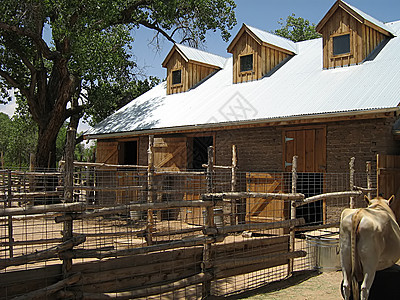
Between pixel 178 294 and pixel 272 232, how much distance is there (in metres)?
6.06

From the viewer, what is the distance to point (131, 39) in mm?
22266

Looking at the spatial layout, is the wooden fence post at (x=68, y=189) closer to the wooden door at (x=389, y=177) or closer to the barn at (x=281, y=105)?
the barn at (x=281, y=105)

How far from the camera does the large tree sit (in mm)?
17000

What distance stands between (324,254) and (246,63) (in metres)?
9.83

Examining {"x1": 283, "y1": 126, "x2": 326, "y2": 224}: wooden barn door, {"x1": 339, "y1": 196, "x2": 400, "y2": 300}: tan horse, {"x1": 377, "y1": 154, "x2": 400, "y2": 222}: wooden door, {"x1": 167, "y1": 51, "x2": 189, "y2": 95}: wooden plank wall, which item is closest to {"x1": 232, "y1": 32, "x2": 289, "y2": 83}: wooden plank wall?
{"x1": 167, "y1": 51, "x2": 189, "y2": 95}: wooden plank wall

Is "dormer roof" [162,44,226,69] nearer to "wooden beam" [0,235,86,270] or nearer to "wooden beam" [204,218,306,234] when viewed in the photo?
"wooden beam" [204,218,306,234]

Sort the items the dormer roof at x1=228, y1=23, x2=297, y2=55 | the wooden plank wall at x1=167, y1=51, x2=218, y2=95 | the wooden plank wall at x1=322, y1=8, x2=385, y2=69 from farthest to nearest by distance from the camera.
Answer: the wooden plank wall at x1=167, y1=51, x2=218, y2=95 → the dormer roof at x1=228, y1=23, x2=297, y2=55 → the wooden plank wall at x1=322, y1=8, x2=385, y2=69

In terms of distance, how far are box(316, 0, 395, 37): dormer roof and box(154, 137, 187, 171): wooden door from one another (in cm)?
628

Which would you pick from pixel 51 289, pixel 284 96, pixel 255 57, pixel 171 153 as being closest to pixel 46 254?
pixel 51 289

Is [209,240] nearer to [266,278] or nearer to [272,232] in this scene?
[266,278]

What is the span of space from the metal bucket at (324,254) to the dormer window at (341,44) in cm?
751

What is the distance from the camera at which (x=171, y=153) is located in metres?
15.3

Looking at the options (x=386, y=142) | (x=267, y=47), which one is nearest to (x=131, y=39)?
(x=267, y=47)

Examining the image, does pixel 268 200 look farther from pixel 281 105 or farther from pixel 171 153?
pixel 171 153
